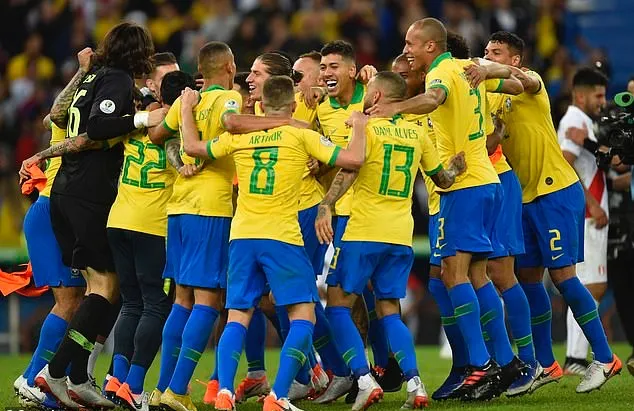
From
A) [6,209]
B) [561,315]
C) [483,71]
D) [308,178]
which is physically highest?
[483,71]

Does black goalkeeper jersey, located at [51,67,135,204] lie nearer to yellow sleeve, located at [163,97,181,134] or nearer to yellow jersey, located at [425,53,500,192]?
yellow sleeve, located at [163,97,181,134]

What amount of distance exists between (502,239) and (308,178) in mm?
1504

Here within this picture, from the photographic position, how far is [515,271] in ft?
36.1

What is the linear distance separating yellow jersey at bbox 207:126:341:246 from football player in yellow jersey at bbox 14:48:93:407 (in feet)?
5.50

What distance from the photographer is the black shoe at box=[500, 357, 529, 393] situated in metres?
9.34

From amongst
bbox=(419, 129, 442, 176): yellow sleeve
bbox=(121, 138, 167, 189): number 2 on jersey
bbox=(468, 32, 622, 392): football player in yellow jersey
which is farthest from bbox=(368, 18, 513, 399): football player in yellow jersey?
bbox=(121, 138, 167, 189): number 2 on jersey

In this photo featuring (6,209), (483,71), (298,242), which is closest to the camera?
(298,242)

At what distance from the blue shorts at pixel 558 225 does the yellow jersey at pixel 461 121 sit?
813 mm

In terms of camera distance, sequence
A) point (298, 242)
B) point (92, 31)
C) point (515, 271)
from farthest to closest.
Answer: point (92, 31)
point (515, 271)
point (298, 242)

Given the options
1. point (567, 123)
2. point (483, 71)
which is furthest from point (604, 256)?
point (483, 71)

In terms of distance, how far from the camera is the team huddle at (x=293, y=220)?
8.59 metres

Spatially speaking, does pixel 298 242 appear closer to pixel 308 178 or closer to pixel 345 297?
pixel 345 297

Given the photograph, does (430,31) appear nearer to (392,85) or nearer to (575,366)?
(392,85)

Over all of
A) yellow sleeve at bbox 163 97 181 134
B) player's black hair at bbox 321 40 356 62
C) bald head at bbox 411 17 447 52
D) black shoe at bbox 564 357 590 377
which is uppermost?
bald head at bbox 411 17 447 52
